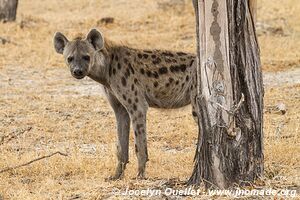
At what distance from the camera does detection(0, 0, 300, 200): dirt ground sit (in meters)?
7.09

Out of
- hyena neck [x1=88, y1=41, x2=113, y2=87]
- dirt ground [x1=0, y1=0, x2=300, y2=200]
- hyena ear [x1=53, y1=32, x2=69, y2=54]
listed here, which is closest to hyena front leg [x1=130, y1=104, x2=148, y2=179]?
dirt ground [x1=0, y1=0, x2=300, y2=200]

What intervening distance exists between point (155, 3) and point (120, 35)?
12.7ft

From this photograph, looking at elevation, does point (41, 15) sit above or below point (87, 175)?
above

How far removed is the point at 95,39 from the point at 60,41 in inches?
14.7

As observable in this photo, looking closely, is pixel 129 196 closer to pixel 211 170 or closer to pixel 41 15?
pixel 211 170

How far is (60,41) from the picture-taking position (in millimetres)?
7668

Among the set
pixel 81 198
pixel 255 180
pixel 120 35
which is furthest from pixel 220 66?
pixel 120 35

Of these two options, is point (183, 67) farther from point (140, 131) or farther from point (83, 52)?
point (83, 52)

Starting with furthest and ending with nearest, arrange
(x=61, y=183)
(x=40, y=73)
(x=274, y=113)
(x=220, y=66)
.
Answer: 1. (x=40, y=73)
2. (x=274, y=113)
3. (x=61, y=183)
4. (x=220, y=66)

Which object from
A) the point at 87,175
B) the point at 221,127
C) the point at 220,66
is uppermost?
the point at 220,66

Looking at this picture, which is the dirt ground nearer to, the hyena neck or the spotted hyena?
the spotted hyena

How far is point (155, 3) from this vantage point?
20.8 metres

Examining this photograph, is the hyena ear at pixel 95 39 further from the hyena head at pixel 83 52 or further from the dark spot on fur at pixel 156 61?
the dark spot on fur at pixel 156 61

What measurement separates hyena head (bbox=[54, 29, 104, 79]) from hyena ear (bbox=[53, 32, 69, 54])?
8cm
